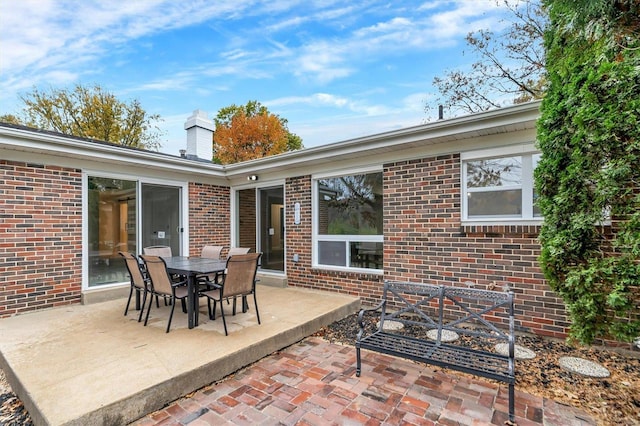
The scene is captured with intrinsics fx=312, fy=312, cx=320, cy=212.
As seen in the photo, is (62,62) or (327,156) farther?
(62,62)

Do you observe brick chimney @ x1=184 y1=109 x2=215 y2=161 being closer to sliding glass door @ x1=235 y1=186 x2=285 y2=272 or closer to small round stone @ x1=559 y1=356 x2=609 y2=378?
sliding glass door @ x1=235 y1=186 x2=285 y2=272

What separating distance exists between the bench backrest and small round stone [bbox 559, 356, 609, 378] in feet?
2.13

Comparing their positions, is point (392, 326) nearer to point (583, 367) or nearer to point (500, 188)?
point (583, 367)

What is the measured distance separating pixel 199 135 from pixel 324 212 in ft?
17.4

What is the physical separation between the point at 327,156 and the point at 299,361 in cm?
346

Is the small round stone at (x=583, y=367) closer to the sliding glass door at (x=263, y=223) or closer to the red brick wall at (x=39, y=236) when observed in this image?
the sliding glass door at (x=263, y=223)

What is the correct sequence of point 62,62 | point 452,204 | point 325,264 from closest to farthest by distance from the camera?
point 452,204 < point 325,264 < point 62,62

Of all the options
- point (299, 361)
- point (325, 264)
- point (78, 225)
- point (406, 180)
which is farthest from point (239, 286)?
point (78, 225)

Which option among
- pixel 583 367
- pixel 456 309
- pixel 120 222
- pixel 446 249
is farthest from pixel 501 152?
pixel 120 222

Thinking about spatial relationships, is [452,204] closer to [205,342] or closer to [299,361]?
[299,361]

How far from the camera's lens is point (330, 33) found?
845cm

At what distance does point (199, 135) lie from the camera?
9328 millimetres

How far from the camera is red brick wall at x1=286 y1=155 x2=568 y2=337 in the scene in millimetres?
4043

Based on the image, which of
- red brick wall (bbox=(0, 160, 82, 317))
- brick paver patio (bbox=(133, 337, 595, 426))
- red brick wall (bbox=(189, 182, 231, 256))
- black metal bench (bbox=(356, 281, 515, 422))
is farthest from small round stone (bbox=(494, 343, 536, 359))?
red brick wall (bbox=(0, 160, 82, 317))
